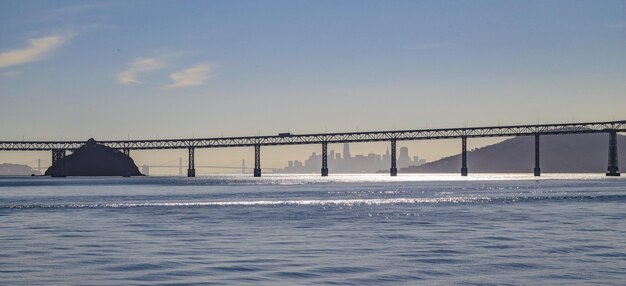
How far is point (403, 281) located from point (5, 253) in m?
14.5

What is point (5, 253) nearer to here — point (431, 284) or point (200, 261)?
point (200, 261)

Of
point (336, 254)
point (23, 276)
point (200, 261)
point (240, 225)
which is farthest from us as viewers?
point (240, 225)

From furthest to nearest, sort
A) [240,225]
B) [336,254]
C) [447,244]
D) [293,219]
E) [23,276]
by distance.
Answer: [293,219] < [240,225] < [447,244] < [336,254] < [23,276]

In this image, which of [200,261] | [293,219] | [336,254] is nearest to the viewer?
[200,261]

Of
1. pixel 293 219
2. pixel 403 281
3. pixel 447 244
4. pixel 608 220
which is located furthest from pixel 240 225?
pixel 403 281

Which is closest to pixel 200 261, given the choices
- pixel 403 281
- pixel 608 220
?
pixel 403 281

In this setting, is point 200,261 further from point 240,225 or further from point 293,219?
point 293,219

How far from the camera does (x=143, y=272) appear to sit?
23531 mm

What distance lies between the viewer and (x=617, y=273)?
75.7 ft

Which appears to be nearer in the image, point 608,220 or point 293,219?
point 608,220

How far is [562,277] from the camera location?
2228 centimetres

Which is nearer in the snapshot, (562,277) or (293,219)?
(562,277)

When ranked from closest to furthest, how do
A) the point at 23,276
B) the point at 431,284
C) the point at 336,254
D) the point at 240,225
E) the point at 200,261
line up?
the point at 431,284 → the point at 23,276 → the point at 200,261 → the point at 336,254 → the point at 240,225

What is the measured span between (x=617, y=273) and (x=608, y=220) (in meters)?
22.1
